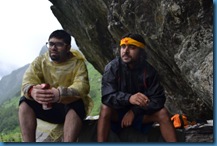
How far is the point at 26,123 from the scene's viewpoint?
15.5ft

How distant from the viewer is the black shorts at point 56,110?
189 inches

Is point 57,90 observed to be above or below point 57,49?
below

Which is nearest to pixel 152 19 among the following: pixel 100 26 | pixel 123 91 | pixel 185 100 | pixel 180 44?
pixel 180 44

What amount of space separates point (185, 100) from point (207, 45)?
2667 mm

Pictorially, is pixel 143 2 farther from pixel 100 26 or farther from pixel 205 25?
pixel 100 26

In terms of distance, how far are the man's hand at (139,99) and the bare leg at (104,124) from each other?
14.5 inches

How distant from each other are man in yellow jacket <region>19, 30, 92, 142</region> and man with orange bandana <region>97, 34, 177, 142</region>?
356mm

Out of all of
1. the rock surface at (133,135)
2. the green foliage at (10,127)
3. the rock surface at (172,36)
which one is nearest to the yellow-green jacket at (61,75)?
the rock surface at (133,135)

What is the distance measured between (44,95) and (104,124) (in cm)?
86

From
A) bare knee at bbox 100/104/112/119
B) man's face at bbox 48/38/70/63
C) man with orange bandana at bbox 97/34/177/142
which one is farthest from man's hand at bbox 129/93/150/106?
man's face at bbox 48/38/70/63

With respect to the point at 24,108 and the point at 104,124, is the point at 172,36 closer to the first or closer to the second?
the point at 104,124

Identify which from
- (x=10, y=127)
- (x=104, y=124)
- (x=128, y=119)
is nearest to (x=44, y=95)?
(x=104, y=124)

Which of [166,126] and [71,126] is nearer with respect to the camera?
[166,126]

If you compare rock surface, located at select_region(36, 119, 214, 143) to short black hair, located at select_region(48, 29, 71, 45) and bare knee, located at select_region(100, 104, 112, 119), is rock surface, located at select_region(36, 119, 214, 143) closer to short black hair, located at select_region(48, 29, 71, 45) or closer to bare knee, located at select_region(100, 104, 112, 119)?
bare knee, located at select_region(100, 104, 112, 119)
